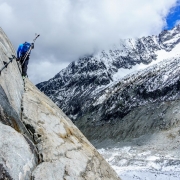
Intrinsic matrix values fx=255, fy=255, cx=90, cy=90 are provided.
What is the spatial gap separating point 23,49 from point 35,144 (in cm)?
557

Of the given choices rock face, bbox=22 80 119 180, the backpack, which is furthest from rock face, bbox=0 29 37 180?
the backpack

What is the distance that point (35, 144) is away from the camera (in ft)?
21.9

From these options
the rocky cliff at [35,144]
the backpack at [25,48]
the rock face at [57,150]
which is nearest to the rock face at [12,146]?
the rocky cliff at [35,144]

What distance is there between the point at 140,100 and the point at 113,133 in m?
18.5

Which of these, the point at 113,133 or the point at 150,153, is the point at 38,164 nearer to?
the point at 150,153

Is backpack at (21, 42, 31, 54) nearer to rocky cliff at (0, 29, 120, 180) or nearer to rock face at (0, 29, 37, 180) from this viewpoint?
rocky cliff at (0, 29, 120, 180)

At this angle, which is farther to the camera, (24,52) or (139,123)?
(139,123)

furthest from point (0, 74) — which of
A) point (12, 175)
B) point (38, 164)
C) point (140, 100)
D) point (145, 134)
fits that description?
point (140, 100)

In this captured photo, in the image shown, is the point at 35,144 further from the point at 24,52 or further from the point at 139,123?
the point at 139,123

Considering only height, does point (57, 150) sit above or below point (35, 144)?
below

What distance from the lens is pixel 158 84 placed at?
104500 millimetres

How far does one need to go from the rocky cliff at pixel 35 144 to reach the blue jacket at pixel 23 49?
161 cm

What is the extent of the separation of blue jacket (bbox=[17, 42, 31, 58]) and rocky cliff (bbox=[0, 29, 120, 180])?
161 centimetres

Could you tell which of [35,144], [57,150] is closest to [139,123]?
[57,150]
